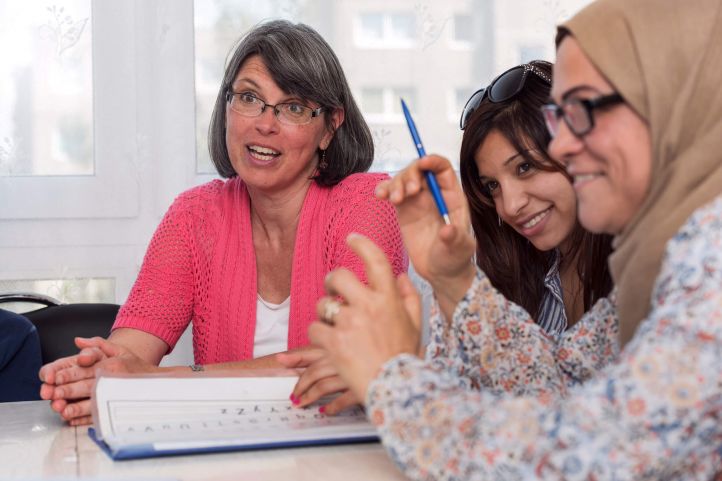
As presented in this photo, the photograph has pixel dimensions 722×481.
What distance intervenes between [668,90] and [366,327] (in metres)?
0.37

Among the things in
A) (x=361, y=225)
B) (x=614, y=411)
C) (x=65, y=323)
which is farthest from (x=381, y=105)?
(x=614, y=411)

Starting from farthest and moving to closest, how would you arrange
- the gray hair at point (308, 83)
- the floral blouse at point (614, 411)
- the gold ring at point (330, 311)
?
the gray hair at point (308, 83), the gold ring at point (330, 311), the floral blouse at point (614, 411)

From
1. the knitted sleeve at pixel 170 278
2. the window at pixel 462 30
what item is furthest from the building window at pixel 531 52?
the knitted sleeve at pixel 170 278

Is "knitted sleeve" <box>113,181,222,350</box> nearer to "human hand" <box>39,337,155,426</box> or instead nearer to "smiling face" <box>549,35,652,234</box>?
"human hand" <box>39,337,155,426</box>

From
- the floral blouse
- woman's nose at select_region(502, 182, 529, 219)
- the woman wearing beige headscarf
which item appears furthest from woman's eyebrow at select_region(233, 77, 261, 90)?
the floral blouse

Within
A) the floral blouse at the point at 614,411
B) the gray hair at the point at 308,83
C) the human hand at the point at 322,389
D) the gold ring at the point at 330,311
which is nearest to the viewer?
the floral blouse at the point at 614,411

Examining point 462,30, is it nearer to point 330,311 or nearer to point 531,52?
point 531,52

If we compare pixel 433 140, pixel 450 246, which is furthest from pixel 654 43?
pixel 433 140

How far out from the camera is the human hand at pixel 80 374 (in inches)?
51.2

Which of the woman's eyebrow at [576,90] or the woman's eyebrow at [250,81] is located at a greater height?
the woman's eyebrow at [250,81]

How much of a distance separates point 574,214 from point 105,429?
3.35 feet

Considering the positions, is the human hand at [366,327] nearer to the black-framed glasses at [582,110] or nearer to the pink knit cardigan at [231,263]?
the black-framed glasses at [582,110]

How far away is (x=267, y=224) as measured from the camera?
2086mm

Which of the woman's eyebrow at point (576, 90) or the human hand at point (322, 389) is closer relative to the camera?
the woman's eyebrow at point (576, 90)
